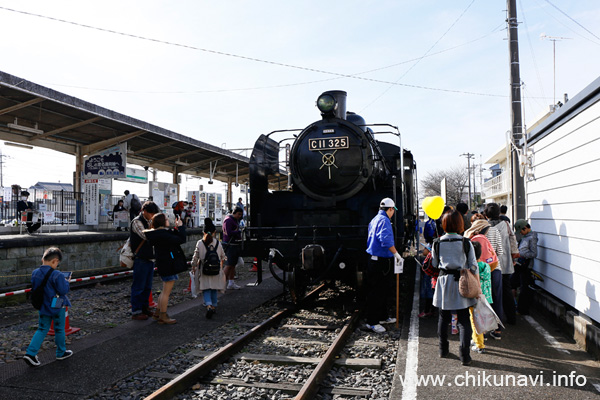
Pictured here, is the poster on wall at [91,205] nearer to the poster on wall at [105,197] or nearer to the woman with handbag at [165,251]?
the poster on wall at [105,197]

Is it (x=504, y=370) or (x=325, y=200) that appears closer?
(x=504, y=370)

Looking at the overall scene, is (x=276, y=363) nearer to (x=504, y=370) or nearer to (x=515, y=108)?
(x=504, y=370)

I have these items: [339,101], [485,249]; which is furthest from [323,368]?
[339,101]

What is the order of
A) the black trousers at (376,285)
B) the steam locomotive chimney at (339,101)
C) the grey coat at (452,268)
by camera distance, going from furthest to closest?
1. the steam locomotive chimney at (339,101)
2. the black trousers at (376,285)
3. the grey coat at (452,268)

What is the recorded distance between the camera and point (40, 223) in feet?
37.9

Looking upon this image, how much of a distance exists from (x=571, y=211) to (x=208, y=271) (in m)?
4.96

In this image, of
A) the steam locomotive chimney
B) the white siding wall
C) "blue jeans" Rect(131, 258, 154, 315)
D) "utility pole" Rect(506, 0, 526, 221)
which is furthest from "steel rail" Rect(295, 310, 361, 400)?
"utility pole" Rect(506, 0, 526, 221)

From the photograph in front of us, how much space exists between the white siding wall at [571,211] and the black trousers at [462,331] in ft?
4.55

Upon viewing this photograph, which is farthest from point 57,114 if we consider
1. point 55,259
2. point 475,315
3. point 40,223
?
point 475,315

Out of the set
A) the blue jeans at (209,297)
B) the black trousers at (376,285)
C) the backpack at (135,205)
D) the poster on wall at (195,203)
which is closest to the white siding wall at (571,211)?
the black trousers at (376,285)

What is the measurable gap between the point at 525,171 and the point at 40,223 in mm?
11745

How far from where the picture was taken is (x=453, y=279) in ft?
14.9

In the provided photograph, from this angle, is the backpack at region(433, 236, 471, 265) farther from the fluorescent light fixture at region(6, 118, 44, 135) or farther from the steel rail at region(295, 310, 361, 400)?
the fluorescent light fixture at region(6, 118, 44, 135)

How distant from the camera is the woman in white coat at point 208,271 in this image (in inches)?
254
